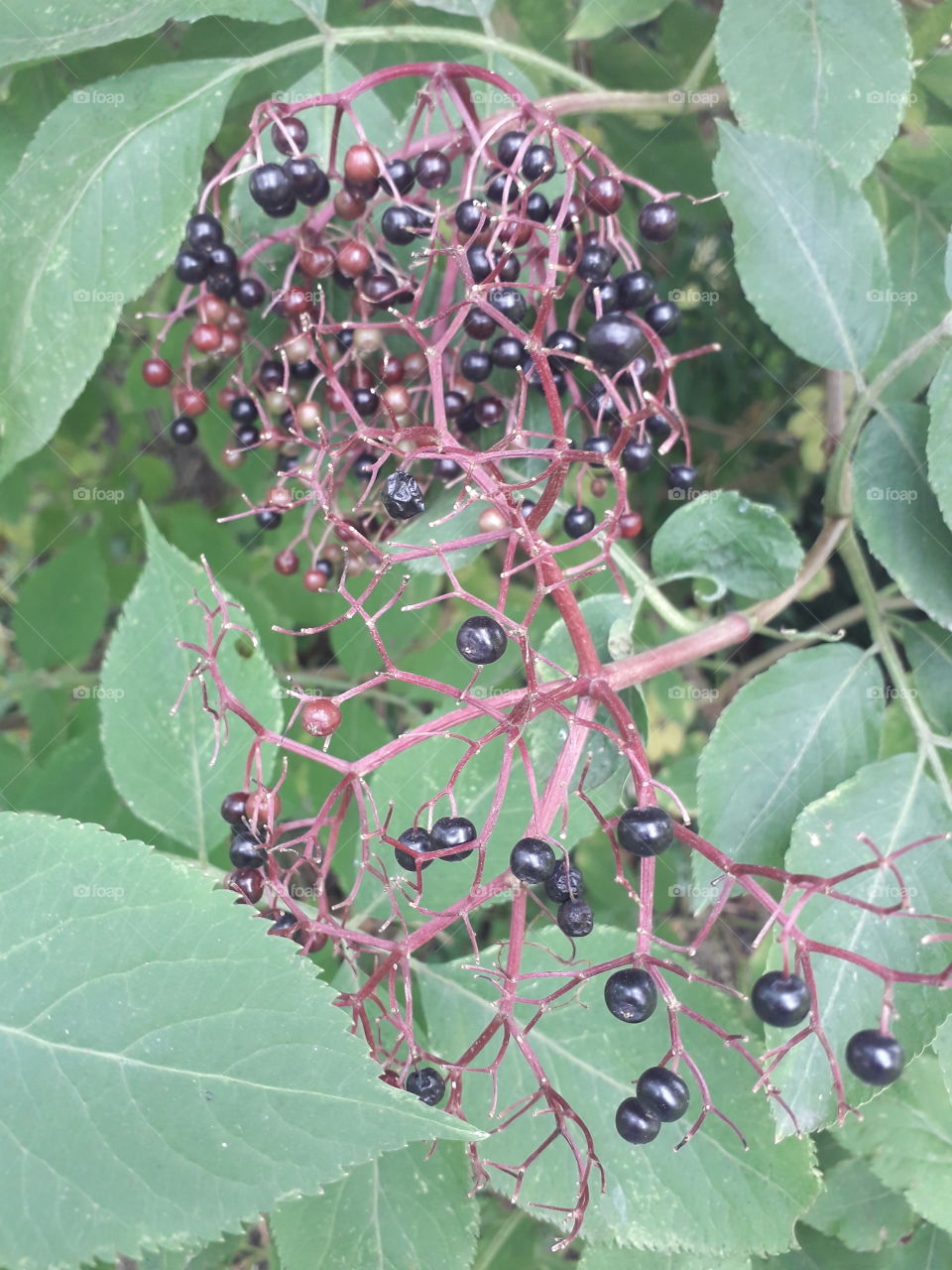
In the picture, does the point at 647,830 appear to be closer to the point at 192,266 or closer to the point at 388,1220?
the point at 388,1220

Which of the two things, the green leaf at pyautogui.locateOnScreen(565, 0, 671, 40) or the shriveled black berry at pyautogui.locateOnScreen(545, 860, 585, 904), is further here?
the green leaf at pyautogui.locateOnScreen(565, 0, 671, 40)

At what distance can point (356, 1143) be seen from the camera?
2.67 feet

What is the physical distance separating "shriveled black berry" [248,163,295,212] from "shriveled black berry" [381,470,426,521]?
516mm

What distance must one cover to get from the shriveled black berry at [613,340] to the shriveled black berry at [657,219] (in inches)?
10.3

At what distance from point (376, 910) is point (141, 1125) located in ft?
1.93

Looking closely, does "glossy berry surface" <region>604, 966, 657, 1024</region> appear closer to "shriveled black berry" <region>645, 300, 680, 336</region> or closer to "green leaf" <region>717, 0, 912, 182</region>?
"shriveled black berry" <region>645, 300, 680, 336</region>

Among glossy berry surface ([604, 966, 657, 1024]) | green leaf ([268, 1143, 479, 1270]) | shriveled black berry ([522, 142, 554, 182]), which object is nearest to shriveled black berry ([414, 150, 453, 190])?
shriveled black berry ([522, 142, 554, 182])

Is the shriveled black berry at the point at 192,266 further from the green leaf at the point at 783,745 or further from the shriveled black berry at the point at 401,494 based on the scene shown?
the green leaf at the point at 783,745

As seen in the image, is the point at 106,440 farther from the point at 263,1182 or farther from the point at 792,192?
the point at 263,1182

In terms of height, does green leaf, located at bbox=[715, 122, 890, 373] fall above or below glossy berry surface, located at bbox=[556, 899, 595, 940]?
above

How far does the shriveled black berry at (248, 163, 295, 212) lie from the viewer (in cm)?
118

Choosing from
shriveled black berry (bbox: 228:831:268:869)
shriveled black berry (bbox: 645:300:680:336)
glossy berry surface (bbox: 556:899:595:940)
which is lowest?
glossy berry surface (bbox: 556:899:595:940)

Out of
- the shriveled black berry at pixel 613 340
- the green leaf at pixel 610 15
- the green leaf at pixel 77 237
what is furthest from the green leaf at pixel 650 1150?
the green leaf at pixel 610 15

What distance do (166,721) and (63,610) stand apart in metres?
0.95
